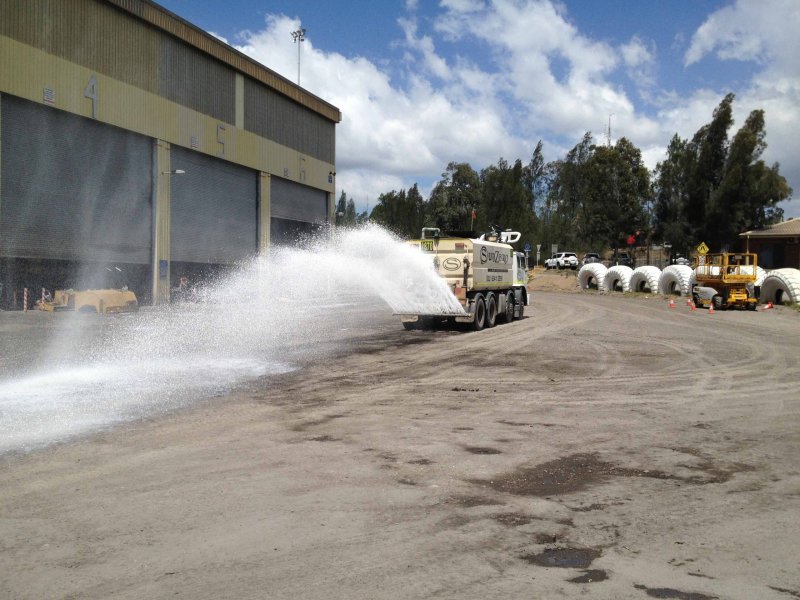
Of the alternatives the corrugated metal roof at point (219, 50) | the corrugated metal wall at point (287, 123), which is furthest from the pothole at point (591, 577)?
the corrugated metal wall at point (287, 123)

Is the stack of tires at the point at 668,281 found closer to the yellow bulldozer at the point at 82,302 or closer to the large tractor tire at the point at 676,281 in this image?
the large tractor tire at the point at 676,281

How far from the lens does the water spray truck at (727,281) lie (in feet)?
102

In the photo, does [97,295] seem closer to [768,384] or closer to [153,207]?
[153,207]

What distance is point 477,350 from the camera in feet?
55.9

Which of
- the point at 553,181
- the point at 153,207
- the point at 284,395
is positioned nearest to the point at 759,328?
the point at 284,395

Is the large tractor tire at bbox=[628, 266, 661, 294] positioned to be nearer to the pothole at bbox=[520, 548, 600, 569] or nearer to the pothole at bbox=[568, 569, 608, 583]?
the pothole at bbox=[520, 548, 600, 569]

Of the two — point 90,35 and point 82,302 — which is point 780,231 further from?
point 82,302

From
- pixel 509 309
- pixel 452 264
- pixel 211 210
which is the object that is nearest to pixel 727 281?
pixel 509 309

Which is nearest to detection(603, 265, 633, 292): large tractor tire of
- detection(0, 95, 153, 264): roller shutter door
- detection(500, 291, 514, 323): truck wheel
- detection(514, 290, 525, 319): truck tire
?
detection(514, 290, 525, 319): truck tire

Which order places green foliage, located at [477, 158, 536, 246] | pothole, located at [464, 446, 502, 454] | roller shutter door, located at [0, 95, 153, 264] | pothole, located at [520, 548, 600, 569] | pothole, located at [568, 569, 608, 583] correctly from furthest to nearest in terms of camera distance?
green foliage, located at [477, 158, 536, 246]
roller shutter door, located at [0, 95, 153, 264]
pothole, located at [464, 446, 502, 454]
pothole, located at [520, 548, 600, 569]
pothole, located at [568, 569, 608, 583]

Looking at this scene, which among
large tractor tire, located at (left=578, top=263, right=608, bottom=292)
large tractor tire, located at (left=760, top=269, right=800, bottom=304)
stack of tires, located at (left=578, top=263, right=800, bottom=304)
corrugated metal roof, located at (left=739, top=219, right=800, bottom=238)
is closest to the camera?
large tractor tire, located at (left=760, top=269, right=800, bottom=304)

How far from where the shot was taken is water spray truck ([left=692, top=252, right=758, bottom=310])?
1222 inches

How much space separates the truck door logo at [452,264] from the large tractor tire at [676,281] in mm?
22543

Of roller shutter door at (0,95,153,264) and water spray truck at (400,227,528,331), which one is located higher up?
roller shutter door at (0,95,153,264)
